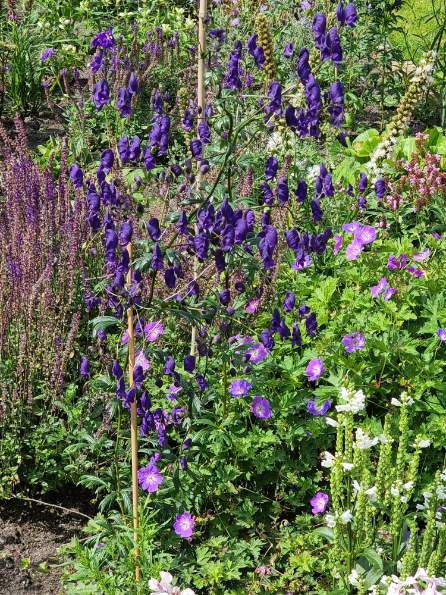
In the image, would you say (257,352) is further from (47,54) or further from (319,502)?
(47,54)

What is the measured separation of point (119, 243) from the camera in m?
2.72

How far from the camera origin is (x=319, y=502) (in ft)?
10.3

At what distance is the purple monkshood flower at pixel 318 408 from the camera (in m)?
3.21

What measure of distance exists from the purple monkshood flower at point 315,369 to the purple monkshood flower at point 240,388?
9.5 inches

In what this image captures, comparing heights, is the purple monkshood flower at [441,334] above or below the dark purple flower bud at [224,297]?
below

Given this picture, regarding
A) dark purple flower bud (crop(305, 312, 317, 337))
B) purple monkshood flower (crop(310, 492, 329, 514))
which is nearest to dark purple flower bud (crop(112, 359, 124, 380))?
dark purple flower bud (crop(305, 312, 317, 337))

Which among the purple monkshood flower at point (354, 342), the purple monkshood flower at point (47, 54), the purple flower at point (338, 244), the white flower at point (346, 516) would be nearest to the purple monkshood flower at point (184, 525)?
the white flower at point (346, 516)

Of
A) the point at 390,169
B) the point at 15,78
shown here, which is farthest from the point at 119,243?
the point at 15,78

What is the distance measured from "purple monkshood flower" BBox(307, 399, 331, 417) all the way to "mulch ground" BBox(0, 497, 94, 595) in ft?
3.14

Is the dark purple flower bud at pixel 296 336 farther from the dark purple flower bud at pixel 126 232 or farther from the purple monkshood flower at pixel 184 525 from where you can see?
the dark purple flower bud at pixel 126 232

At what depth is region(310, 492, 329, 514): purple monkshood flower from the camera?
314 cm

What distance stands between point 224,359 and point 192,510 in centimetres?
65

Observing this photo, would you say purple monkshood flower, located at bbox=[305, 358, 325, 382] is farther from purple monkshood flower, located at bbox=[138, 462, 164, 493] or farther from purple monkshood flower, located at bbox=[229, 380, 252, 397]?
purple monkshood flower, located at bbox=[138, 462, 164, 493]

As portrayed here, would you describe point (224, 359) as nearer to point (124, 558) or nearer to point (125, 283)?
point (125, 283)
